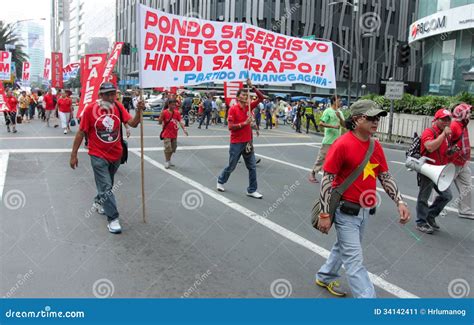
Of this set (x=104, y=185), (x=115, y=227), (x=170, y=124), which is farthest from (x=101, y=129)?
(x=170, y=124)

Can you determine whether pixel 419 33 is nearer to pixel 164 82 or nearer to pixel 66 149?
pixel 66 149

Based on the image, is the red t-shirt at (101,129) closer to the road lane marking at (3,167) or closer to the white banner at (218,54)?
the white banner at (218,54)

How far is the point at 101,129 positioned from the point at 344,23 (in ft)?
187

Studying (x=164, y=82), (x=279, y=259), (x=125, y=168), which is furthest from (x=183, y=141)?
(x=279, y=259)

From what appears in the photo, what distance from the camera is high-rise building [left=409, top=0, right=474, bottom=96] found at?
2566 cm

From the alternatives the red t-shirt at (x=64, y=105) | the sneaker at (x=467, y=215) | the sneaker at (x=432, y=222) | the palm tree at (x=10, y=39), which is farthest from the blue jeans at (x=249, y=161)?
the palm tree at (x=10, y=39)

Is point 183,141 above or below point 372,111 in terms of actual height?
below

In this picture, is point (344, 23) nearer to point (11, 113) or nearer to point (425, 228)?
point (11, 113)

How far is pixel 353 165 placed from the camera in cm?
362

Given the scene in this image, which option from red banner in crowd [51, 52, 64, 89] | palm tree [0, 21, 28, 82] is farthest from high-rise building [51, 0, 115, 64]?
red banner in crowd [51, 52, 64, 89]

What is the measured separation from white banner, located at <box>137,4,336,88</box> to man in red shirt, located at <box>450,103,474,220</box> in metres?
2.63

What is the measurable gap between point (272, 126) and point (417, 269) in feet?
76.0

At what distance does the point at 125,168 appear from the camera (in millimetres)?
10070

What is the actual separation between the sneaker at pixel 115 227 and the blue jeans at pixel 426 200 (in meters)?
3.92
